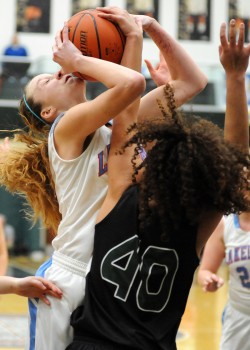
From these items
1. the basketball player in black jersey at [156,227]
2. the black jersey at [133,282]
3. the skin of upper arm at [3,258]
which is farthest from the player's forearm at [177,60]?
the skin of upper arm at [3,258]

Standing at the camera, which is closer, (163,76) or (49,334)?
(49,334)

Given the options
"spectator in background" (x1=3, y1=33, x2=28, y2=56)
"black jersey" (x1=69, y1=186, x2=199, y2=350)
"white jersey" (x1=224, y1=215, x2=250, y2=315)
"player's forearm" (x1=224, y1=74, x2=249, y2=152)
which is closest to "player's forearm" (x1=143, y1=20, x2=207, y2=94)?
"player's forearm" (x1=224, y1=74, x2=249, y2=152)

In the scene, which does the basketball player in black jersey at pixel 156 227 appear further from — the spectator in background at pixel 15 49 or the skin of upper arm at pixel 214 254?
the spectator in background at pixel 15 49

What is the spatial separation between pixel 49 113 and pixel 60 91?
11 cm

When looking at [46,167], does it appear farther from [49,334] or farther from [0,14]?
[0,14]

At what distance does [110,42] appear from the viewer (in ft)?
9.80

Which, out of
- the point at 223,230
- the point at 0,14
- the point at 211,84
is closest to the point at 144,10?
the point at 0,14

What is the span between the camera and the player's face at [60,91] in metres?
3.15

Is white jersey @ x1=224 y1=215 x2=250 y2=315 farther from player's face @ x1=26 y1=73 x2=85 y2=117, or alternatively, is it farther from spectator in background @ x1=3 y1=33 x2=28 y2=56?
spectator in background @ x1=3 y1=33 x2=28 y2=56

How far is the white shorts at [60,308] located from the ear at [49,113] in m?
0.59

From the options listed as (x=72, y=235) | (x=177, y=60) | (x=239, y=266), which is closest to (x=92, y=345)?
(x=72, y=235)

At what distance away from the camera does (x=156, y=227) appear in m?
2.59

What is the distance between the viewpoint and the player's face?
3.15 meters

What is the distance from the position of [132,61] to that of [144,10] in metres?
15.4
